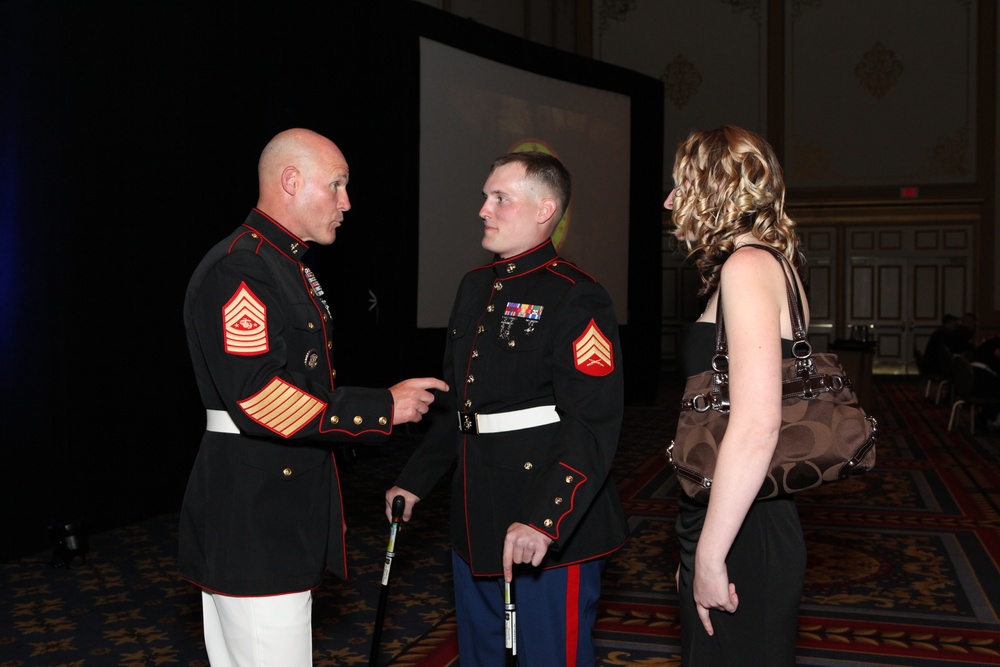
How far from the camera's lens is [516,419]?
6.84 feet

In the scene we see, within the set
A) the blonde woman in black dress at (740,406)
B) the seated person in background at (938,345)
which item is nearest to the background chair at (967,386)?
the seated person in background at (938,345)

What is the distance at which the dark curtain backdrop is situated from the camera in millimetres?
4637

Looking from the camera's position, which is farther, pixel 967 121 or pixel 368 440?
pixel 967 121

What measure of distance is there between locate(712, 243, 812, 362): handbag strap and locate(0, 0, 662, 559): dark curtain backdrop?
392cm

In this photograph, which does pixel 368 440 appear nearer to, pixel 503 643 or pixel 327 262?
pixel 503 643

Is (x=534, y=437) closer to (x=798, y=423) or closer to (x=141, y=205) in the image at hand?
(x=798, y=423)

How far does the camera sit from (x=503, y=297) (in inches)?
86.7

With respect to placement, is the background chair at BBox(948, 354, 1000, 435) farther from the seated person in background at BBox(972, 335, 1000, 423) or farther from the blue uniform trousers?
the blue uniform trousers

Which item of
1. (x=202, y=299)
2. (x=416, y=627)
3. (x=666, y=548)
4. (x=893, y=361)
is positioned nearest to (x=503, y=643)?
(x=202, y=299)

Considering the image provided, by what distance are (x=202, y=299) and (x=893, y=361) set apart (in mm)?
13938

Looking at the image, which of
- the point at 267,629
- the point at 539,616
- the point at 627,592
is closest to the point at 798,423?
the point at 539,616

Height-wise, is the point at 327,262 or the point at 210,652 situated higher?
the point at 327,262

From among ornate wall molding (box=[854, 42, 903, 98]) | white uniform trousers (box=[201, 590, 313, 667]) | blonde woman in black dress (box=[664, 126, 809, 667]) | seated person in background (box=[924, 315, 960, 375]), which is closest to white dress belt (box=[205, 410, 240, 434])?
white uniform trousers (box=[201, 590, 313, 667])

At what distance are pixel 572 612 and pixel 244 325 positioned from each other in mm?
957
